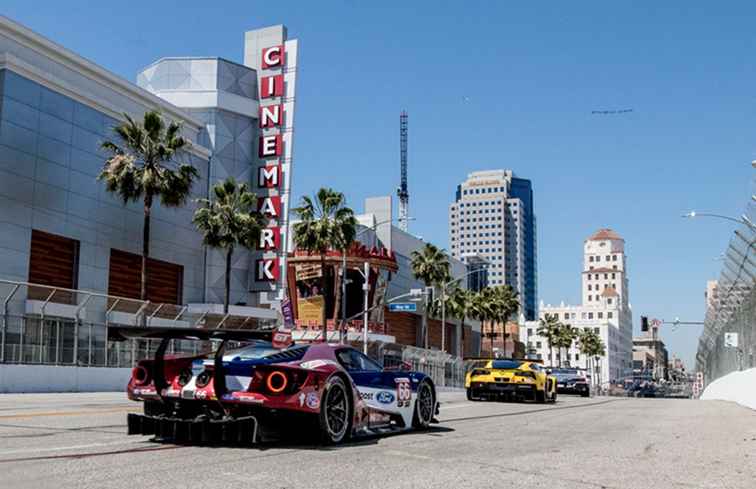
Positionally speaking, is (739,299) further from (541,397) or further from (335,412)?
(335,412)

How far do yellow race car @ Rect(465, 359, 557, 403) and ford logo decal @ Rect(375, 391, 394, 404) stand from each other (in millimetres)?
11483

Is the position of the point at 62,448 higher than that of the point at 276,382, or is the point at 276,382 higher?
the point at 276,382

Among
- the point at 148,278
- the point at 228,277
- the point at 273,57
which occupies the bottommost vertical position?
the point at 148,278

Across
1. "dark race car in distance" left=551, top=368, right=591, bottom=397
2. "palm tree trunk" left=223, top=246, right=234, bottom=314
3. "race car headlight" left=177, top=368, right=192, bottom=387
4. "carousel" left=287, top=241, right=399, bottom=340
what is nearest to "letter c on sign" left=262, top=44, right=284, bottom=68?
"palm tree trunk" left=223, top=246, right=234, bottom=314

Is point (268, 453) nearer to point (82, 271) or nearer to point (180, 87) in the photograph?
point (82, 271)

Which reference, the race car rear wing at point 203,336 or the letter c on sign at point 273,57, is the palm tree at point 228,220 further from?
the race car rear wing at point 203,336

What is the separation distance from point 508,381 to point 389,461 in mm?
14351

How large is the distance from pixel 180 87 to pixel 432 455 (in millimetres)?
49416

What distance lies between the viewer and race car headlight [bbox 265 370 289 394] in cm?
835

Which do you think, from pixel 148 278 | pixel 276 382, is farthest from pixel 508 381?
pixel 148 278

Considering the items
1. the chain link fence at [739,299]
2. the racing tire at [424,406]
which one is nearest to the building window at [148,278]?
the chain link fence at [739,299]

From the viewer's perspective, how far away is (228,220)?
4709cm

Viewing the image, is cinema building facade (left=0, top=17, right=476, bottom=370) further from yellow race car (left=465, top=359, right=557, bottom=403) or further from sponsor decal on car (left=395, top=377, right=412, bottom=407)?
sponsor decal on car (left=395, top=377, right=412, bottom=407)

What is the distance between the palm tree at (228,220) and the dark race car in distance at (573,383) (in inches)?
805
